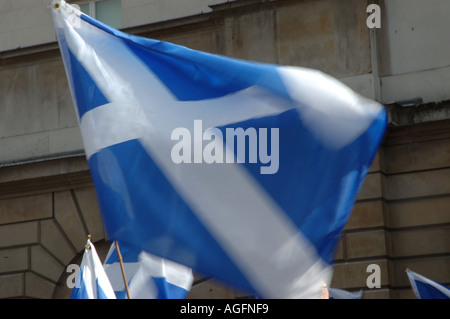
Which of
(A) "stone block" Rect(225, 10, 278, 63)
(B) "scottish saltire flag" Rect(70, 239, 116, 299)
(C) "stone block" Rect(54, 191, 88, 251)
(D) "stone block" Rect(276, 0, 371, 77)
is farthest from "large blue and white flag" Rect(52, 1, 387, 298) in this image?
(C) "stone block" Rect(54, 191, 88, 251)

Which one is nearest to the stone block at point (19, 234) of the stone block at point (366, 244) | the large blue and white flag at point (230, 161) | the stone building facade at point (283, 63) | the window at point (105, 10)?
the stone building facade at point (283, 63)

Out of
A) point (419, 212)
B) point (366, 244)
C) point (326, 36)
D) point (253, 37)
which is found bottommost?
point (366, 244)

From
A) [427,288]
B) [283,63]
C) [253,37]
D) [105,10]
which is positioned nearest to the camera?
[427,288]

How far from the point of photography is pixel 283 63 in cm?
1373

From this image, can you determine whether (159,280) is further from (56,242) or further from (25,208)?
(25,208)

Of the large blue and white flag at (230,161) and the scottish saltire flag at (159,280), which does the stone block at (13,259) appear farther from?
the large blue and white flag at (230,161)

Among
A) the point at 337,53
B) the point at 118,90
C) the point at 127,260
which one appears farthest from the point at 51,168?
the point at 118,90

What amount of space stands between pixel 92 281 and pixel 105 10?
8445mm

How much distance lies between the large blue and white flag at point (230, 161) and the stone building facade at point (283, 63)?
23.6 ft

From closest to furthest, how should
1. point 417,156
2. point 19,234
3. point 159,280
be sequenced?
point 159,280 < point 417,156 < point 19,234

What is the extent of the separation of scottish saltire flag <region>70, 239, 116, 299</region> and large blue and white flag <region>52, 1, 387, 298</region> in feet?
6.21

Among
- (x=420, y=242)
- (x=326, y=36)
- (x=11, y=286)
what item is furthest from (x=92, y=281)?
(x=11, y=286)

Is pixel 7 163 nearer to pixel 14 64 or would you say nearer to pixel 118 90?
pixel 14 64

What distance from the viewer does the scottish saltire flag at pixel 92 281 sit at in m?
7.51
